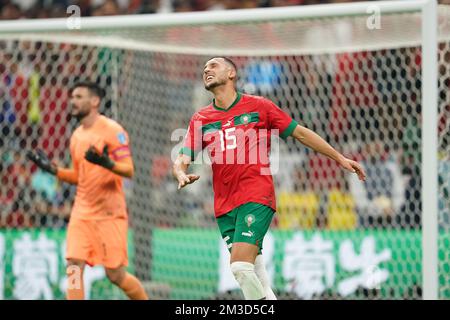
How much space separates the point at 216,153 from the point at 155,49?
14.2 ft

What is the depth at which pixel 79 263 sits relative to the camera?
348 inches

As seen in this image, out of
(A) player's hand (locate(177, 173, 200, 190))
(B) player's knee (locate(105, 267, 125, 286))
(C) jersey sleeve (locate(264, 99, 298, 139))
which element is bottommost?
(B) player's knee (locate(105, 267, 125, 286))

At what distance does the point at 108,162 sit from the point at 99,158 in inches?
4.8

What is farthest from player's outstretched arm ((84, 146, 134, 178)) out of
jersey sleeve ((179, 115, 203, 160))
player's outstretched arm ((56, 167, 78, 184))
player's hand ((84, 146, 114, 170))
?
jersey sleeve ((179, 115, 203, 160))

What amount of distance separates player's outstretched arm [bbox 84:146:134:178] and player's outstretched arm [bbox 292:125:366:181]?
1957 mm

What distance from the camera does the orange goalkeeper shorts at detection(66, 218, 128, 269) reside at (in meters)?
8.92

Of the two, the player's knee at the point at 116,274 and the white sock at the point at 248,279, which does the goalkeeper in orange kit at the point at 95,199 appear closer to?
the player's knee at the point at 116,274

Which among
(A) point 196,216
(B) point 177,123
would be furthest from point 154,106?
(A) point 196,216

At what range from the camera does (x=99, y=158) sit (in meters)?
8.25

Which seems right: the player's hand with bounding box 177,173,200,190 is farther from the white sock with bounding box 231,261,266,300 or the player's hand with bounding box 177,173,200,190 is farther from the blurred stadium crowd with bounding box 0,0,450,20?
the blurred stadium crowd with bounding box 0,0,450,20

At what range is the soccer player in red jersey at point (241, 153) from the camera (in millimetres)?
6773

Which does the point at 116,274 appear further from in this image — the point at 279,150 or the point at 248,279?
the point at 279,150

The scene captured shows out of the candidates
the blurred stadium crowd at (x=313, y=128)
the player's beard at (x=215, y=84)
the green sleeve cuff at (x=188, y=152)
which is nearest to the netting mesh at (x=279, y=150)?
the blurred stadium crowd at (x=313, y=128)
